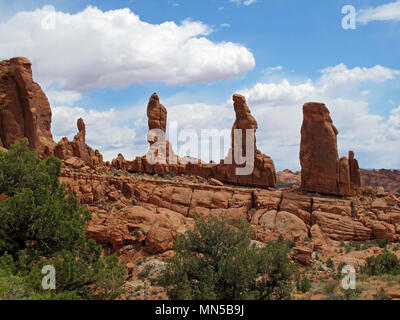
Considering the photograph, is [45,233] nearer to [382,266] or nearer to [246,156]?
[382,266]

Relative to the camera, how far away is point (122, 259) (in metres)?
36.9

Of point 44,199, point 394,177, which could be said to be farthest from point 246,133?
point 394,177

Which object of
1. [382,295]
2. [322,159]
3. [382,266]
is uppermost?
[322,159]

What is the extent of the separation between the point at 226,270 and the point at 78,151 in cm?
3122

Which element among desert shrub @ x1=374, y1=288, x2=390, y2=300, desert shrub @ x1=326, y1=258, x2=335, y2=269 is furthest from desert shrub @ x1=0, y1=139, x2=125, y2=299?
desert shrub @ x1=326, y1=258, x2=335, y2=269

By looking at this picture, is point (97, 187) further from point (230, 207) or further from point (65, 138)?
point (230, 207)

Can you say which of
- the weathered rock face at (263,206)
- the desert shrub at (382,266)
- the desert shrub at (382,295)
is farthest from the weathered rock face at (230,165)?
the desert shrub at (382,295)

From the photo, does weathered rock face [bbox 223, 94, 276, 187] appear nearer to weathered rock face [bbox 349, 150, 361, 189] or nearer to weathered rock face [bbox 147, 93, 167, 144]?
weathered rock face [bbox 349, 150, 361, 189]

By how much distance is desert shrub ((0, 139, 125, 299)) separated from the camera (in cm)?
2112

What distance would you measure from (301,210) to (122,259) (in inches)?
814

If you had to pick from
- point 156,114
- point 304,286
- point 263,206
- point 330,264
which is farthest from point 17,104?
point 330,264

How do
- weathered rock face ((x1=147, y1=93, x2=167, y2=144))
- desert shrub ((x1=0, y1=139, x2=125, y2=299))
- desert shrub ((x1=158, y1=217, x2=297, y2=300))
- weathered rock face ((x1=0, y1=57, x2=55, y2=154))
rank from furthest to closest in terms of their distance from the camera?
weathered rock face ((x1=147, y1=93, x2=167, y2=144)) → weathered rock face ((x1=0, y1=57, x2=55, y2=154)) → desert shrub ((x1=158, y1=217, x2=297, y2=300)) → desert shrub ((x1=0, y1=139, x2=125, y2=299))

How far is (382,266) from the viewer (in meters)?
32.0

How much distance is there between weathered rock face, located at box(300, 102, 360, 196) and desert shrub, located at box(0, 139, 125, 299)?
3222 cm
